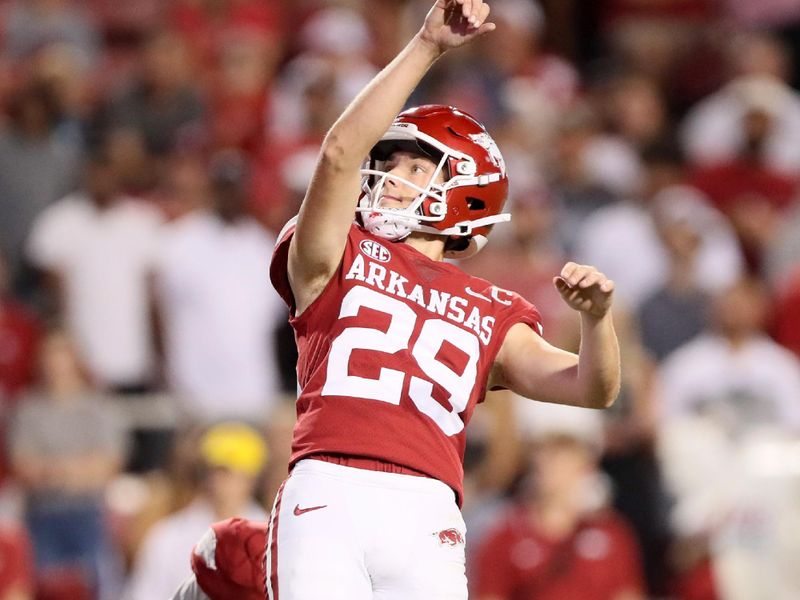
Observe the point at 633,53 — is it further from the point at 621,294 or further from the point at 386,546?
the point at 386,546

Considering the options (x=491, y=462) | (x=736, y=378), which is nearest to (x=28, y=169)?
(x=491, y=462)

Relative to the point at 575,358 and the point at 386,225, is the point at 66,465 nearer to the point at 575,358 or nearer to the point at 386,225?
the point at 386,225

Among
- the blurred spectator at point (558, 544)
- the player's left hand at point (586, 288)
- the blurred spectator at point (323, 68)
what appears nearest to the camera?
the player's left hand at point (586, 288)

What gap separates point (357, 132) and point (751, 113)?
24.7ft

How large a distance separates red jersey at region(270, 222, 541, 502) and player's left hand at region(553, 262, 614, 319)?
309 millimetres

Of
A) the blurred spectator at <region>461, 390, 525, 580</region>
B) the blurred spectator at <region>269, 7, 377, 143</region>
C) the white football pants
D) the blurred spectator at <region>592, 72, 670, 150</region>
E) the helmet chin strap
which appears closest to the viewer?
the white football pants

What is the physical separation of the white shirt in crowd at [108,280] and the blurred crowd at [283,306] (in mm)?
15

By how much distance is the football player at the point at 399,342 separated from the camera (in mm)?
4086

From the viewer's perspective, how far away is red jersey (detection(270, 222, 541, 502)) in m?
4.24

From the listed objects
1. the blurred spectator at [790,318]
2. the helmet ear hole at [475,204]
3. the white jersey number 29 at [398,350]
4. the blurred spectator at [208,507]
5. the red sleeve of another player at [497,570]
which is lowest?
the red sleeve of another player at [497,570]

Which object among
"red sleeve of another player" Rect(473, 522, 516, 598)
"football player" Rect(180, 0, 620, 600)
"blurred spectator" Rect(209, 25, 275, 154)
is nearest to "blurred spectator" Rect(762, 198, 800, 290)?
"red sleeve of another player" Rect(473, 522, 516, 598)

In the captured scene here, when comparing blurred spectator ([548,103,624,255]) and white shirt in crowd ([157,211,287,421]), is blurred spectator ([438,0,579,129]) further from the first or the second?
white shirt in crowd ([157,211,287,421])

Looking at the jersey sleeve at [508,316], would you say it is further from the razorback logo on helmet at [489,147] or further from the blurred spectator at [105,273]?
the blurred spectator at [105,273]

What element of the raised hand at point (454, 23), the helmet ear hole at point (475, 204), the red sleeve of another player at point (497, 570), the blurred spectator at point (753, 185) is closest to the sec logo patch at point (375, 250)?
the helmet ear hole at point (475, 204)
